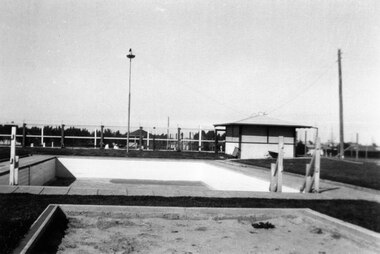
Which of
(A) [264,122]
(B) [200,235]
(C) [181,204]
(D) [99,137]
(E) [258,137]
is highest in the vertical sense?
(A) [264,122]

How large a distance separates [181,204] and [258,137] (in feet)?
56.0

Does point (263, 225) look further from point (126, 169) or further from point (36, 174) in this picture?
point (126, 169)

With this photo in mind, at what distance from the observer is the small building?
23.5 meters

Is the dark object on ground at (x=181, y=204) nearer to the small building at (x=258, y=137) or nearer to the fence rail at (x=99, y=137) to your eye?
the small building at (x=258, y=137)

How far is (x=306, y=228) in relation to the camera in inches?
242

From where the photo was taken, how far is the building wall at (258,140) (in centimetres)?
2348

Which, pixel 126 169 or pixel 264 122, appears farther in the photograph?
pixel 264 122

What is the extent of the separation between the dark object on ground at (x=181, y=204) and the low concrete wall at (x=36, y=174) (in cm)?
289

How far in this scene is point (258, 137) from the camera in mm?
23719

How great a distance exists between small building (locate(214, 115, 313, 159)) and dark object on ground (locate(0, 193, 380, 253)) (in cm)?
1507

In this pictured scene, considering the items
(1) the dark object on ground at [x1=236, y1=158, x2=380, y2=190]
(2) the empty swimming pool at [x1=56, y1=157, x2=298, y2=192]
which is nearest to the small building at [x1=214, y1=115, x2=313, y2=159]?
(1) the dark object on ground at [x1=236, y1=158, x2=380, y2=190]

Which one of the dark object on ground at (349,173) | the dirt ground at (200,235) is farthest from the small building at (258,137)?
the dirt ground at (200,235)

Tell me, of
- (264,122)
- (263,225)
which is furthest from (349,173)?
(264,122)

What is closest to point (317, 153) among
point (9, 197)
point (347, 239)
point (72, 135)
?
point (347, 239)
